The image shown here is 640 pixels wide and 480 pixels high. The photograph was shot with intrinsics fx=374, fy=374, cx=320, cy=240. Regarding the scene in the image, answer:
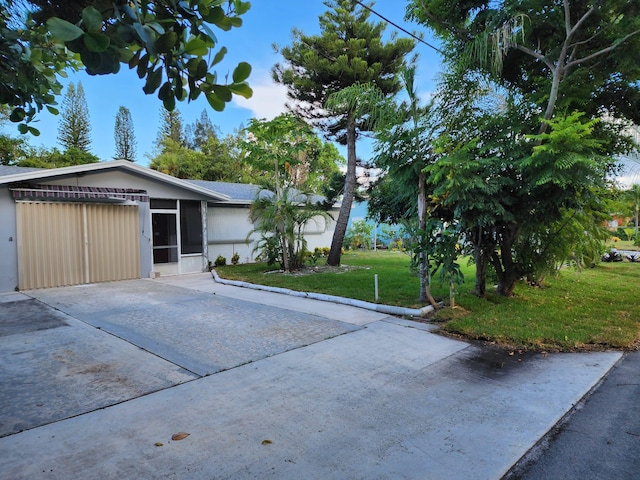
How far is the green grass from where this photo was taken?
552 cm

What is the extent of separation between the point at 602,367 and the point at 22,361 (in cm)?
707

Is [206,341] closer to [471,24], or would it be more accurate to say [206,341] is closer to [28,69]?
[28,69]

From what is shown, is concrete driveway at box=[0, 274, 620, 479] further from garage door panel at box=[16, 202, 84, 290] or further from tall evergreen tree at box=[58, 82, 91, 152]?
tall evergreen tree at box=[58, 82, 91, 152]

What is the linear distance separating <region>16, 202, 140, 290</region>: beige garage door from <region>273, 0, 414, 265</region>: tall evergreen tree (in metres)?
7.09

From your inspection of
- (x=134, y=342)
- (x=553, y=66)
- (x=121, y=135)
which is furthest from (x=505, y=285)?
(x=121, y=135)

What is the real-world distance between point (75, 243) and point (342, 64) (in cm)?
1028

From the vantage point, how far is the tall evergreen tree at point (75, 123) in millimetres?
31422

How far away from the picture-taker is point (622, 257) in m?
16.8

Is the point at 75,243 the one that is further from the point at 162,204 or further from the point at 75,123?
the point at 75,123

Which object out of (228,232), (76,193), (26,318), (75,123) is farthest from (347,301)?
(75,123)

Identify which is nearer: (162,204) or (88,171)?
(88,171)

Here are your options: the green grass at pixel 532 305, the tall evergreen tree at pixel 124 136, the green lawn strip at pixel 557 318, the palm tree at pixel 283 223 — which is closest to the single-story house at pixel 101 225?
the palm tree at pixel 283 223

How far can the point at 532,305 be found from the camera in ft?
24.7

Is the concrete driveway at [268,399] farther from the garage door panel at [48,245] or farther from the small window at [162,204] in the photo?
the small window at [162,204]
